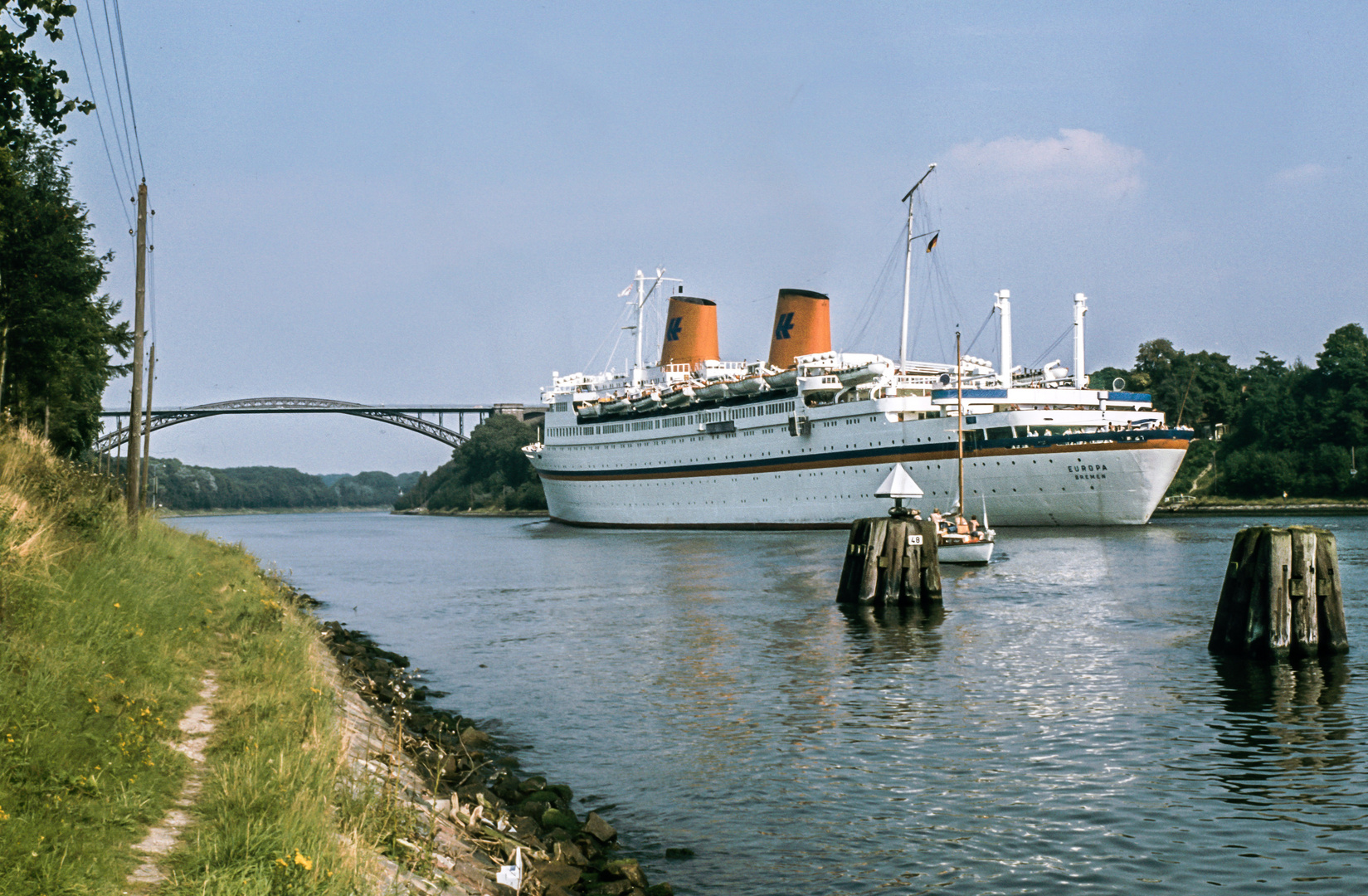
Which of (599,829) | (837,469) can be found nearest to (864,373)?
(837,469)

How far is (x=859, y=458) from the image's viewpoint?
182ft

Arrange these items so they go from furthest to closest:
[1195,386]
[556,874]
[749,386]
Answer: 1. [1195,386]
2. [749,386]
3. [556,874]

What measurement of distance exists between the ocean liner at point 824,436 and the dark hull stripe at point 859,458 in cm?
8

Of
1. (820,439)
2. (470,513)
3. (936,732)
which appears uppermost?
(820,439)

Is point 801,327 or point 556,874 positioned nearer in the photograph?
point 556,874

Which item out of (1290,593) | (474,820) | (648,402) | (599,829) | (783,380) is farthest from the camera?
(648,402)

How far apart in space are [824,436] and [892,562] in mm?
34718

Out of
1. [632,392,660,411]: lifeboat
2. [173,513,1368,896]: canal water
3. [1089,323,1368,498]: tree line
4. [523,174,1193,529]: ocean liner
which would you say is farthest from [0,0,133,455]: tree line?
[1089,323,1368,498]: tree line

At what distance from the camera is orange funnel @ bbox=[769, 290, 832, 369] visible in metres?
68.3

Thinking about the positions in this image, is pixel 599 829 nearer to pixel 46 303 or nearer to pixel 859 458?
pixel 46 303

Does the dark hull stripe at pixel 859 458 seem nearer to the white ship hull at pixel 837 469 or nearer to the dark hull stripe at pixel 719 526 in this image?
the white ship hull at pixel 837 469

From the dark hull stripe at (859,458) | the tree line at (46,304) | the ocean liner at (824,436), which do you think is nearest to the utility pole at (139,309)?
the tree line at (46,304)

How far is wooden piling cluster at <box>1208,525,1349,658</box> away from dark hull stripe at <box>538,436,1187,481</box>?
108 ft

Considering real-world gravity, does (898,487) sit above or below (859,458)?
below
